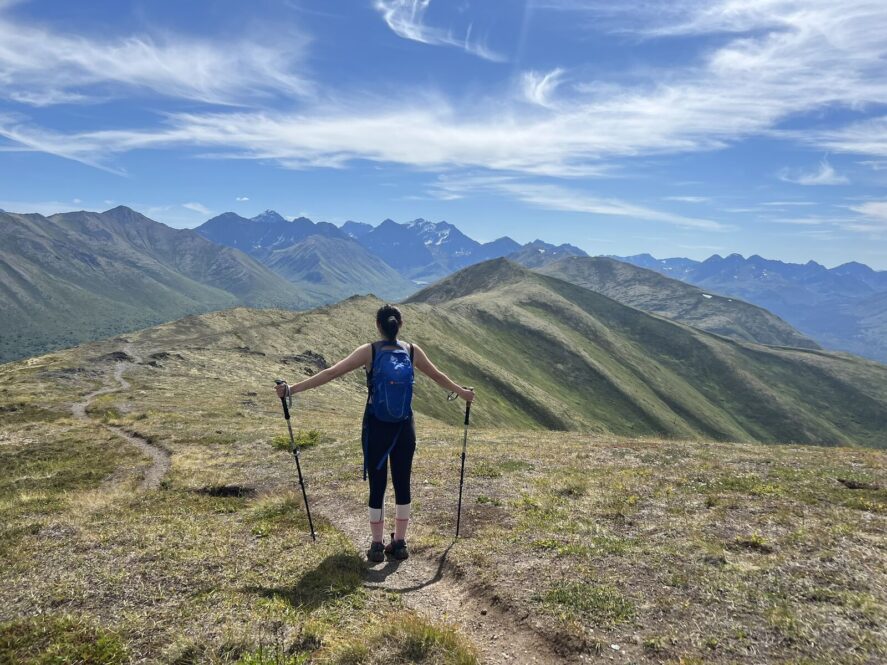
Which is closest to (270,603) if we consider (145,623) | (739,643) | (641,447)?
(145,623)

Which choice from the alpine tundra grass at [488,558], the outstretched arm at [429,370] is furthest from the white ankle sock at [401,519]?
the outstretched arm at [429,370]

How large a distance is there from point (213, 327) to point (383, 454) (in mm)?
120342

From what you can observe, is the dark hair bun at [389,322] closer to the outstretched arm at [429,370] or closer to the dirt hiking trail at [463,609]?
the outstretched arm at [429,370]

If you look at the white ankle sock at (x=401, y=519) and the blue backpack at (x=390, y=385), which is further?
the white ankle sock at (x=401, y=519)

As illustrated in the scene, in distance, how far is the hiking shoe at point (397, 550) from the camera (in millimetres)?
Answer: 11523

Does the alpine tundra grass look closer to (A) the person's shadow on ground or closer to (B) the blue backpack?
(A) the person's shadow on ground

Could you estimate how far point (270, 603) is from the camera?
9.06m

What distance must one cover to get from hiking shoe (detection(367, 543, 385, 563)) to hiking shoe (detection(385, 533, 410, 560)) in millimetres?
367

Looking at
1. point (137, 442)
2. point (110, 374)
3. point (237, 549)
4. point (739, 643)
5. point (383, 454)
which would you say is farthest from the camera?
point (110, 374)

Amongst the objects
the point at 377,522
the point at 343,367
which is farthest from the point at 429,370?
the point at 377,522

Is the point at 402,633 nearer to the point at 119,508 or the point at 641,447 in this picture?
the point at 119,508

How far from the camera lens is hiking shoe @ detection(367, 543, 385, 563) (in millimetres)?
11219

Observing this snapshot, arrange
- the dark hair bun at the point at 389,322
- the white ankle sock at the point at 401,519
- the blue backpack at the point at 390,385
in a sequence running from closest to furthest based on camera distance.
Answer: the blue backpack at the point at 390,385 < the dark hair bun at the point at 389,322 < the white ankle sock at the point at 401,519

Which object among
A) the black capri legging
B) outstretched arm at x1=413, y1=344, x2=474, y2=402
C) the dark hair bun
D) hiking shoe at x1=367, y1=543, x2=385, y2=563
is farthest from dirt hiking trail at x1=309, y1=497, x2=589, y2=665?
the dark hair bun
